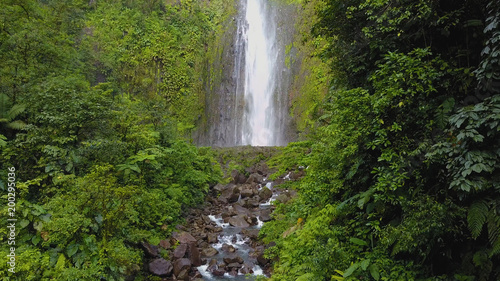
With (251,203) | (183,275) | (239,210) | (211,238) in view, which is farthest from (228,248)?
(251,203)

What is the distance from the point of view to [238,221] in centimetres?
1159

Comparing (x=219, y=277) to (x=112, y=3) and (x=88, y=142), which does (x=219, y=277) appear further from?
(x=112, y=3)

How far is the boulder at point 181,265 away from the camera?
7.70 metres

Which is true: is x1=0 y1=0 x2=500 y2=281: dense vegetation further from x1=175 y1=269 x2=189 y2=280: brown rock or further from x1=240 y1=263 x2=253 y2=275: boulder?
x1=240 y1=263 x2=253 y2=275: boulder

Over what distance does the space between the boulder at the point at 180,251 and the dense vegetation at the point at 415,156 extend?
3741 mm

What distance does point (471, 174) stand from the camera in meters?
3.42

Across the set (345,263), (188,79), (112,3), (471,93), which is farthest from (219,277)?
(112,3)

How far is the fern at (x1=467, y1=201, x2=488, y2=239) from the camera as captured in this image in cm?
332

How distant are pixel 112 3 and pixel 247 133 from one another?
57.2 ft

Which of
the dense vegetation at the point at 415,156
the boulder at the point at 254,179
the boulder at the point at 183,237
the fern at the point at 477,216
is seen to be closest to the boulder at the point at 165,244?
the boulder at the point at 183,237

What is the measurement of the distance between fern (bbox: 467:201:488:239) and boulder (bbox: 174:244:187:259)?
715 centimetres

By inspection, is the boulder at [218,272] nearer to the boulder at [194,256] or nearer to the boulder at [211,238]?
the boulder at [194,256]

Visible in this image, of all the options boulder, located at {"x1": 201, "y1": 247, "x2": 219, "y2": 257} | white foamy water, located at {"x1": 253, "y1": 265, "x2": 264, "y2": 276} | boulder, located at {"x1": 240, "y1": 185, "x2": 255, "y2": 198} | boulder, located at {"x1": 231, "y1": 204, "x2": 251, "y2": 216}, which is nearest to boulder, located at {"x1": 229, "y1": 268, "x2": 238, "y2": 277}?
white foamy water, located at {"x1": 253, "y1": 265, "x2": 264, "y2": 276}

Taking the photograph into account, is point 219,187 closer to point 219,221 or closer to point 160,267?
point 219,221
